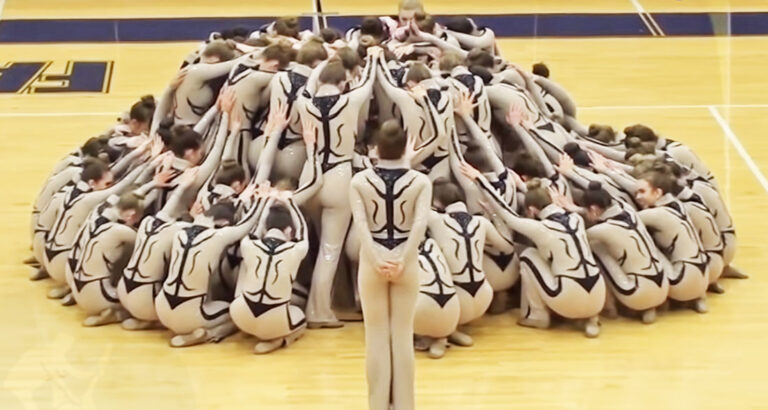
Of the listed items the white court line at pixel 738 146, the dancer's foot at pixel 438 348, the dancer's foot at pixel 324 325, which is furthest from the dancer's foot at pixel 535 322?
the white court line at pixel 738 146

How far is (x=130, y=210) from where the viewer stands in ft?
27.8

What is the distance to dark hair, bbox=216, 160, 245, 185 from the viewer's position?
8562 millimetres

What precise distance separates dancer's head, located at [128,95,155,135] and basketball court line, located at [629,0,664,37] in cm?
720

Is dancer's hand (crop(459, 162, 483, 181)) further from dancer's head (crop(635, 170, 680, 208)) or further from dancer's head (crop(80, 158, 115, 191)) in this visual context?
dancer's head (crop(80, 158, 115, 191))

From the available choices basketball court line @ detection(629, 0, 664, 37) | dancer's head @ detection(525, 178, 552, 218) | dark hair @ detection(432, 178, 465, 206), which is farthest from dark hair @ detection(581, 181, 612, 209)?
basketball court line @ detection(629, 0, 664, 37)

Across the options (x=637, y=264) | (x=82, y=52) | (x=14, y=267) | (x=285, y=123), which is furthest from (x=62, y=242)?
(x=82, y=52)

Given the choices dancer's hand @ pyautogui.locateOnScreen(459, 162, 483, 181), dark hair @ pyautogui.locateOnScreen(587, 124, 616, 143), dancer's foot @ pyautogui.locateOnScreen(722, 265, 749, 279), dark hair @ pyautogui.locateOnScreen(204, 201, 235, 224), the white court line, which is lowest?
the white court line

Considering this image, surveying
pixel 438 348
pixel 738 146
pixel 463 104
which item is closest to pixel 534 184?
pixel 463 104

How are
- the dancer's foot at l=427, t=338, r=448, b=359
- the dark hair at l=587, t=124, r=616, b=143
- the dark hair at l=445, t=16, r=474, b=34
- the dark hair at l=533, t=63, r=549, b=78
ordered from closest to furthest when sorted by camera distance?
the dancer's foot at l=427, t=338, r=448, b=359
the dark hair at l=587, t=124, r=616, b=143
the dark hair at l=445, t=16, r=474, b=34
the dark hair at l=533, t=63, r=549, b=78

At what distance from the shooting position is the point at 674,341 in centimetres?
818

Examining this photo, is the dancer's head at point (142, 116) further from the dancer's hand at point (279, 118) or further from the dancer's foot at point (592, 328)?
the dancer's foot at point (592, 328)

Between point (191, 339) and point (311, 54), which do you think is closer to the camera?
point (191, 339)

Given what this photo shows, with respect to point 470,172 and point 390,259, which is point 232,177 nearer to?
point 470,172

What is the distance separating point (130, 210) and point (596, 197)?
2693 mm
